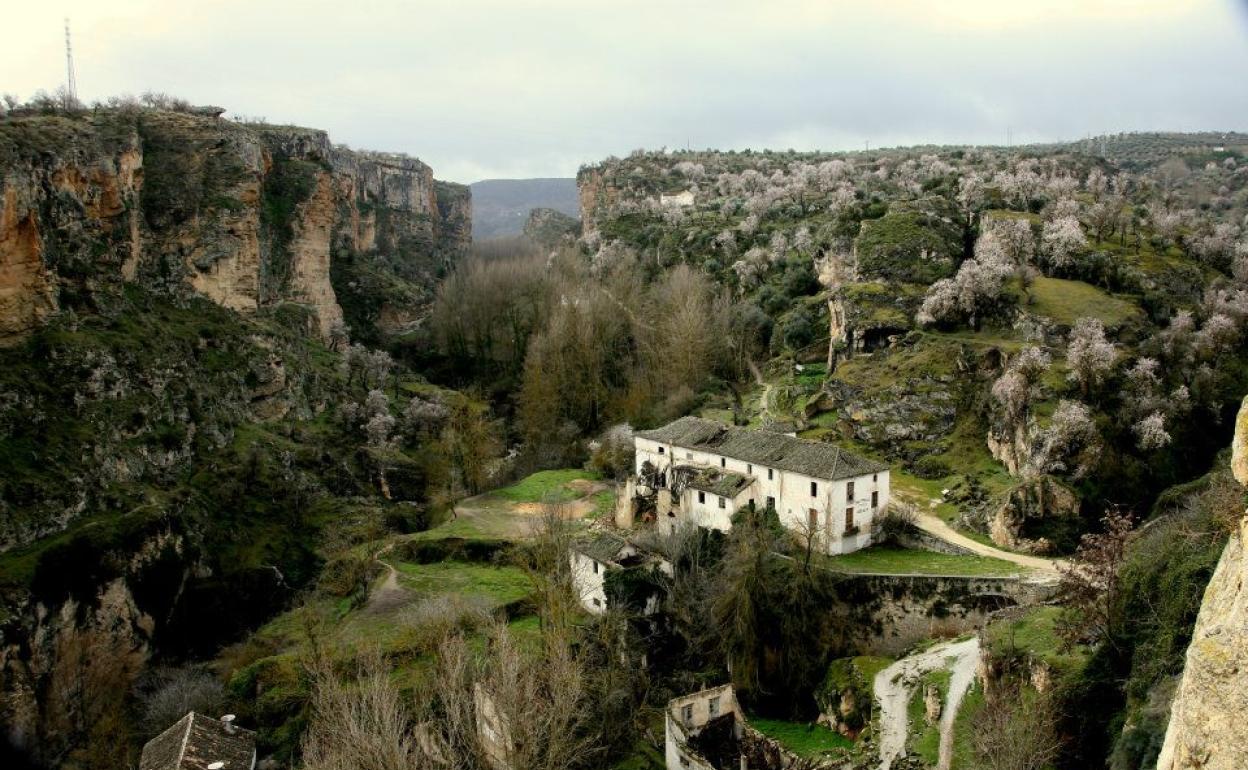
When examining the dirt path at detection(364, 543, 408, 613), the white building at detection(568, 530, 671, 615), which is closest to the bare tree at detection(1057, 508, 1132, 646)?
the white building at detection(568, 530, 671, 615)

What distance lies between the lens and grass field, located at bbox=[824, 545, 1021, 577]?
2844 cm

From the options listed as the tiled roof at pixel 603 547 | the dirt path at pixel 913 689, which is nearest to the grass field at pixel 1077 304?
the dirt path at pixel 913 689

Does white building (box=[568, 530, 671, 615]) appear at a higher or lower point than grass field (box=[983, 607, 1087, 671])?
lower

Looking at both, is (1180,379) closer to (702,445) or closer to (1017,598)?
(1017,598)

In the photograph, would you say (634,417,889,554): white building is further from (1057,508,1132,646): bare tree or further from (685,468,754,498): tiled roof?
(1057,508,1132,646): bare tree

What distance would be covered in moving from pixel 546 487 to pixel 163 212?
2926 centimetres

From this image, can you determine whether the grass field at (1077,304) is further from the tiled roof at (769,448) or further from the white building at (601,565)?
the white building at (601,565)

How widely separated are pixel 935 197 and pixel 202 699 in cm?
5052

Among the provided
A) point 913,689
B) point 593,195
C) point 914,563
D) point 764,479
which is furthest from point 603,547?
point 593,195

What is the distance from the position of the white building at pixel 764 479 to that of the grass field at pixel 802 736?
21.5ft

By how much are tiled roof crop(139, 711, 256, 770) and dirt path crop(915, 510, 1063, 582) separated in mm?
23891

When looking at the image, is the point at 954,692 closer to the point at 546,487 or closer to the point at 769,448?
the point at 769,448

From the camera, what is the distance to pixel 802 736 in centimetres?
2666

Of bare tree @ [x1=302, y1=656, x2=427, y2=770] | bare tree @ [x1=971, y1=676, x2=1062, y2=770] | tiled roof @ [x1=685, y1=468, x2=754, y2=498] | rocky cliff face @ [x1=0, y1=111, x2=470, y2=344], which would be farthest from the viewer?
rocky cliff face @ [x1=0, y1=111, x2=470, y2=344]
